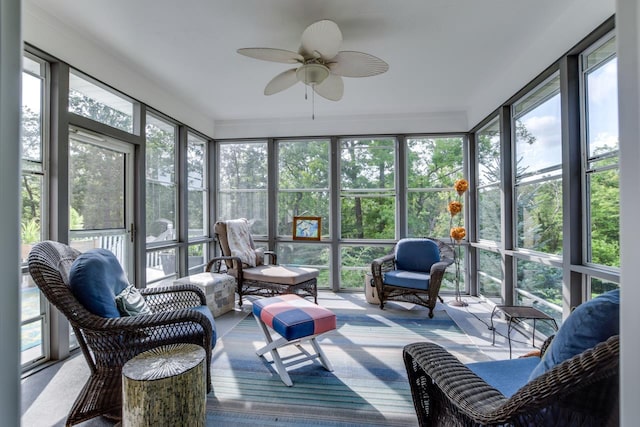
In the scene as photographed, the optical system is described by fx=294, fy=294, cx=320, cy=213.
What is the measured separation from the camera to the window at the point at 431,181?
4.51 metres

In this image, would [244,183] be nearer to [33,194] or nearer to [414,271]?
[33,194]

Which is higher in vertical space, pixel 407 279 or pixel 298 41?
pixel 298 41

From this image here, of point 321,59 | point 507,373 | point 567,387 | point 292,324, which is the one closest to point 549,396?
point 567,387

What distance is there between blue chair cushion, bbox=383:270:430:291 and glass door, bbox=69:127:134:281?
2986 mm

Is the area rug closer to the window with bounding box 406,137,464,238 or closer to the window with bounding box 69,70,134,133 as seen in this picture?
the window with bounding box 406,137,464,238

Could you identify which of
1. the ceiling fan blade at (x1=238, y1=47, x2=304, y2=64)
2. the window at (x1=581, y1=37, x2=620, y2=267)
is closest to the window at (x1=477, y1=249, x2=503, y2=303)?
the window at (x1=581, y1=37, x2=620, y2=267)

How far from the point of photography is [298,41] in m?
2.62

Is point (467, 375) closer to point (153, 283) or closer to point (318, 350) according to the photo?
point (318, 350)

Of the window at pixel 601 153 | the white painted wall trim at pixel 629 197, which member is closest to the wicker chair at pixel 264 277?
the window at pixel 601 153

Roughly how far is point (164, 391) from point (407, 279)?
111 inches

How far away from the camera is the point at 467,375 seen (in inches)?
46.3

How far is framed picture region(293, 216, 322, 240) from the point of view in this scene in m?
4.76

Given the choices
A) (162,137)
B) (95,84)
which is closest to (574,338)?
(95,84)

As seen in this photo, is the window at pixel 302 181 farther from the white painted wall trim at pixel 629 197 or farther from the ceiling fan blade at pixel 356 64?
the white painted wall trim at pixel 629 197
